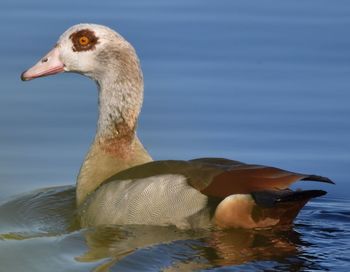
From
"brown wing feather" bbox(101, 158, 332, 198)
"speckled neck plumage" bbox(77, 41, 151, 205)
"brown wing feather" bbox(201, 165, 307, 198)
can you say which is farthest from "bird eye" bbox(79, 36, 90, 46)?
"brown wing feather" bbox(201, 165, 307, 198)

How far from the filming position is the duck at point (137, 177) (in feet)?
31.7

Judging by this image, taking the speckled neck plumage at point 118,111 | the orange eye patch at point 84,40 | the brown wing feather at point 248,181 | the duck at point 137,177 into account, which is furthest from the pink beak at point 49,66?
the brown wing feather at point 248,181

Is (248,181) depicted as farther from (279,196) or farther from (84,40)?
(84,40)

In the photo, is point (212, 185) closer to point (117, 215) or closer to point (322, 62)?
point (117, 215)

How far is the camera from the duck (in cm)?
966

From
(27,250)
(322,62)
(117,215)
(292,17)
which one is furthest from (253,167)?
(292,17)

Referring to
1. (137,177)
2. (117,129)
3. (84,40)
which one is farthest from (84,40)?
(137,177)

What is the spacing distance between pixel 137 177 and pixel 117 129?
955 mm

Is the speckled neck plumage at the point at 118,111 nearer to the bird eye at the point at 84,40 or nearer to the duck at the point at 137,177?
the duck at the point at 137,177

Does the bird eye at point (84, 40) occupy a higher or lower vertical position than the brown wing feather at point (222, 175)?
higher

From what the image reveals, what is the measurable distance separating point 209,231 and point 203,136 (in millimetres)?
2550

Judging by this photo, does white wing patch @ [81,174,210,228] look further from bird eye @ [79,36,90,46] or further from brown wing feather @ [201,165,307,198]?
bird eye @ [79,36,90,46]

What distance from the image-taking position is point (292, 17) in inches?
601

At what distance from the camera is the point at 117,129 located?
1103 cm
